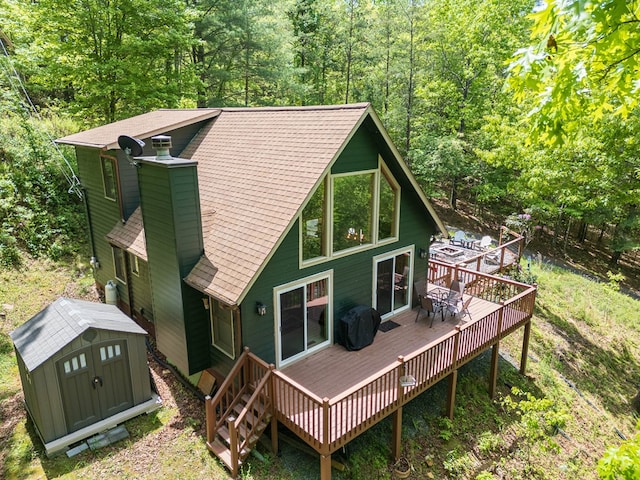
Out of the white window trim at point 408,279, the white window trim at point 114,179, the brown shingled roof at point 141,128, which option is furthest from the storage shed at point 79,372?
the white window trim at point 408,279

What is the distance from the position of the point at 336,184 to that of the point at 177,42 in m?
11.8

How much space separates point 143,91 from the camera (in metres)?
16.9

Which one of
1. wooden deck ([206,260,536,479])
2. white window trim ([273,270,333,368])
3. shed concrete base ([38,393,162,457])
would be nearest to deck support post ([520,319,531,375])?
wooden deck ([206,260,536,479])

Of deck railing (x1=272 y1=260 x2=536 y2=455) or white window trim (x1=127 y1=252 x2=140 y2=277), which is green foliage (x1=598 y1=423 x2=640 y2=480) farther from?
white window trim (x1=127 y1=252 x2=140 y2=277)

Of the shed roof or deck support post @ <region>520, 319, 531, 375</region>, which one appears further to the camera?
deck support post @ <region>520, 319, 531, 375</region>

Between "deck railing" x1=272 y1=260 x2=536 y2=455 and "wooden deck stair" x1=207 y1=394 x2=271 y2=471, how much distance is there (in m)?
0.34

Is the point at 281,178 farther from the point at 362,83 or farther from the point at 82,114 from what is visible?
the point at 362,83

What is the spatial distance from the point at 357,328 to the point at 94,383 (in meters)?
5.29

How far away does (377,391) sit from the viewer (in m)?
7.84

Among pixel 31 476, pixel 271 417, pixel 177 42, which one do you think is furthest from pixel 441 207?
pixel 31 476

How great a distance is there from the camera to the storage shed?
24.6ft

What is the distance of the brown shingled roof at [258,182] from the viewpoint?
7891mm

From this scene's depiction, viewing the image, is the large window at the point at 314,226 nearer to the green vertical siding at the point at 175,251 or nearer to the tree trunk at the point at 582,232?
the green vertical siding at the point at 175,251

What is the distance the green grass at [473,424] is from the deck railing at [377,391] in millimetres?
1052
